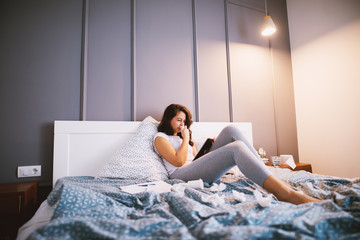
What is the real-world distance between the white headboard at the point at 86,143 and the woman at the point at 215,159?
15.1 inches

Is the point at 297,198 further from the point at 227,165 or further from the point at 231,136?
the point at 231,136

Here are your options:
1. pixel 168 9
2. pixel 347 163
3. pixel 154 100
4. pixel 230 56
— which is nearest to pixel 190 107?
pixel 154 100

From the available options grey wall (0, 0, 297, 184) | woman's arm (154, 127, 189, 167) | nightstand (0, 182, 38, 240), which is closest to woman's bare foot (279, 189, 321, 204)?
woman's arm (154, 127, 189, 167)

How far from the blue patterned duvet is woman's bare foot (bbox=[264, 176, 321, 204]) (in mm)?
121

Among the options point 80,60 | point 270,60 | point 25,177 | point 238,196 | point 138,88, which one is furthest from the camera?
point 270,60

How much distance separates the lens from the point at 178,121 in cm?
169

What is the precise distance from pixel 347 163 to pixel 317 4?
200 cm

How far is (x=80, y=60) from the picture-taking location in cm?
177

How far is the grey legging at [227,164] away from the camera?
1.07 metres

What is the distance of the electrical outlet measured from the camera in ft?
5.01

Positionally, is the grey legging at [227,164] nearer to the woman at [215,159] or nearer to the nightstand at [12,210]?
the woman at [215,159]

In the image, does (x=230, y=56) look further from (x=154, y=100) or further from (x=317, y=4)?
(x=317, y=4)

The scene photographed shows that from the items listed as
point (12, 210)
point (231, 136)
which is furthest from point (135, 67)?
point (12, 210)

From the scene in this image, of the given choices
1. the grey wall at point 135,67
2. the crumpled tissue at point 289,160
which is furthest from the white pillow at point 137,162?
the crumpled tissue at point 289,160
